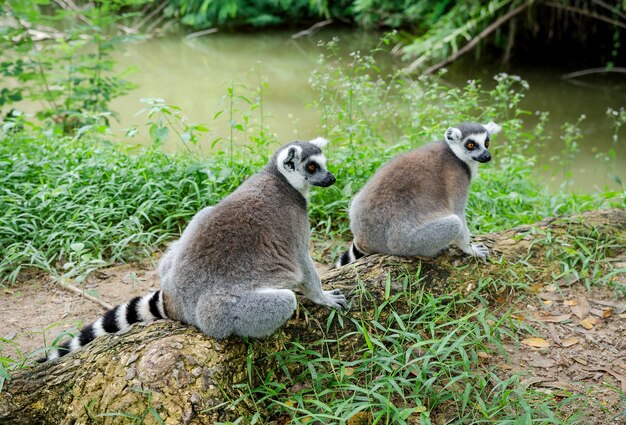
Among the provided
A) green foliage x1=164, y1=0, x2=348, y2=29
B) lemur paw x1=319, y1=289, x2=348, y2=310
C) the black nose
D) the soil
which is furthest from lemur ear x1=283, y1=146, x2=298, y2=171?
green foliage x1=164, y1=0, x2=348, y2=29

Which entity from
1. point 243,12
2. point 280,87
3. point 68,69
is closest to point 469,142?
point 68,69

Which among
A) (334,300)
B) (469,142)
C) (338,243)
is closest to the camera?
(334,300)

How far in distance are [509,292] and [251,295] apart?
189cm

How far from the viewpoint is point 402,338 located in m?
3.30

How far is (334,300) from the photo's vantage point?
3.44 m

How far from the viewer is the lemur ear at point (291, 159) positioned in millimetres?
3652

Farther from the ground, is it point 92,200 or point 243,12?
point 243,12

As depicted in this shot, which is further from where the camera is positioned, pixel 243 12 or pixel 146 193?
pixel 243 12

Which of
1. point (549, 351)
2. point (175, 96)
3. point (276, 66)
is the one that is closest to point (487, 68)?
point (276, 66)

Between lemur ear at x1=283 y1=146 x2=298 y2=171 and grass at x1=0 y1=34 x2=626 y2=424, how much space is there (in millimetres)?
1013

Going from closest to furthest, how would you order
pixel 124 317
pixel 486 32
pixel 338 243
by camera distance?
pixel 124 317 < pixel 338 243 < pixel 486 32

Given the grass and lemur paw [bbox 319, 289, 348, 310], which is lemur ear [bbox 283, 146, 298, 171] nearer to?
lemur paw [bbox 319, 289, 348, 310]

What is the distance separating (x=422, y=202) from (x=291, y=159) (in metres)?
1.03

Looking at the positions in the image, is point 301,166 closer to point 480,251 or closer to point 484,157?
point 480,251
